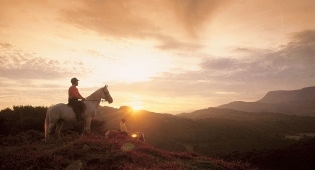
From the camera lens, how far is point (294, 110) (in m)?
182

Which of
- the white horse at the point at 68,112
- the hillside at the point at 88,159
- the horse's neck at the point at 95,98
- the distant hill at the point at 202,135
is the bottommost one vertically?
the distant hill at the point at 202,135

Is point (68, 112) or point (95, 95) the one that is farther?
point (95, 95)

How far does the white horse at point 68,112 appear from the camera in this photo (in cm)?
1781

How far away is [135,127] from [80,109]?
5298 cm

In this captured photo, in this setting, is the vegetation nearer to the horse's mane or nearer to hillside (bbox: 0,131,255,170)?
hillside (bbox: 0,131,255,170)

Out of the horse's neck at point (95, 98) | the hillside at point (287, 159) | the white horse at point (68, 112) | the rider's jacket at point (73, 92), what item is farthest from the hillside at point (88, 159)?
the hillside at point (287, 159)

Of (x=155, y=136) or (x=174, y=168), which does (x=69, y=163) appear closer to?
(x=174, y=168)


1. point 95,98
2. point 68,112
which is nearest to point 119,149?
point 68,112

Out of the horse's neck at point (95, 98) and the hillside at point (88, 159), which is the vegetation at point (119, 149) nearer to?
the hillside at point (88, 159)

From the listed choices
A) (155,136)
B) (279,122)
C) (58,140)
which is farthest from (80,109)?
(279,122)

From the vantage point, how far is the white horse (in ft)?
58.4

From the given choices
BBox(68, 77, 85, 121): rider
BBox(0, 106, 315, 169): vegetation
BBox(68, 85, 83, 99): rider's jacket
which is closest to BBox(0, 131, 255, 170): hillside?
BBox(0, 106, 315, 169): vegetation

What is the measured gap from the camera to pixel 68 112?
58.5ft

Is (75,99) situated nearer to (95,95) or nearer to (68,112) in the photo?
(68,112)
